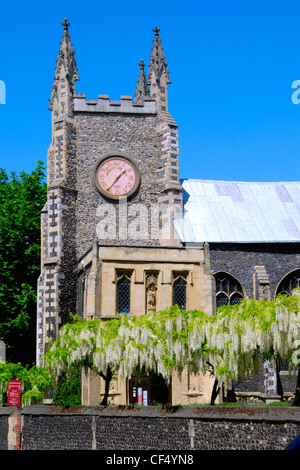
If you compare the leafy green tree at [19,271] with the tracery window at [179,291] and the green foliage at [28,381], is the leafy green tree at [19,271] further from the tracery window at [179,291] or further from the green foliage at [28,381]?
the tracery window at [179,291]

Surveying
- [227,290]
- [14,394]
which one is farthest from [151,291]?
[14,394]

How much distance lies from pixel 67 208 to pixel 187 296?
7.48 meters

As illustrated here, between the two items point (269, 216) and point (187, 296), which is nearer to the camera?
point (187, 296)

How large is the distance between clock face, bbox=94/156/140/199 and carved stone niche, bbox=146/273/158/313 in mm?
5899

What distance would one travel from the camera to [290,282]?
35.0 meters

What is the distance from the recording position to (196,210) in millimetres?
37156

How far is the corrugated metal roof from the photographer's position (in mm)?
35344

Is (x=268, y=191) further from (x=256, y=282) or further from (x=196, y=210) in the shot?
(x=256, y=282)

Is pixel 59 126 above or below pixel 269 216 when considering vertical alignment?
above

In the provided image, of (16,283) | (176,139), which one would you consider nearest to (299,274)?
(176,139)
